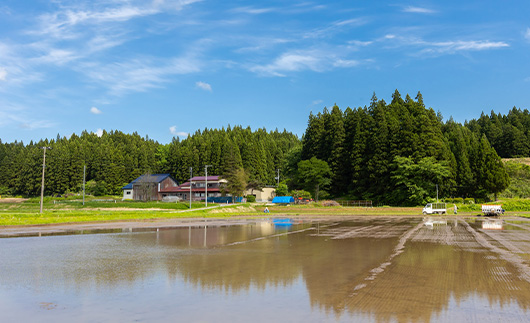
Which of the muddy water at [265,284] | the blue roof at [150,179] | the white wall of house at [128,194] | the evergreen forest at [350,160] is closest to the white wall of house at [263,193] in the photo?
the evergreen forest at [350,160]

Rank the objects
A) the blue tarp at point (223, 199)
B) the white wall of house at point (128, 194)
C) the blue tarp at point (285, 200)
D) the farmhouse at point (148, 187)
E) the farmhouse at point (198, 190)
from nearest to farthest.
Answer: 1. the blue tarp at point (285, 200)
2. the blue tarp at point (223, 199)
3. the farmhouse at point (148, 187)
4. the farmhouse at point (198, 190)
5. the white wall of house at point (128, 194)

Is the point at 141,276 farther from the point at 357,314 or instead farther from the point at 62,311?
the point at 357,314

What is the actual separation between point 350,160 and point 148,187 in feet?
168

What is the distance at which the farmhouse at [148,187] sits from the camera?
312 feet

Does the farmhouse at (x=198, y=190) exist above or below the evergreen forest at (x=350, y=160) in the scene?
below

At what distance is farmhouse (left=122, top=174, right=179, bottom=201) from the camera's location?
95069 mm

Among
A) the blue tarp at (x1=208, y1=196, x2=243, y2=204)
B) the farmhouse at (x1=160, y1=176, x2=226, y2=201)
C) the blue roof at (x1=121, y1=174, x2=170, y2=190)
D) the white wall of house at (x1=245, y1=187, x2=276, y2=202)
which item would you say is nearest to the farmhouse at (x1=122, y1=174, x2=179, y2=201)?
the blue roof at (x1=121, y1=174, x2=170, y2=190)

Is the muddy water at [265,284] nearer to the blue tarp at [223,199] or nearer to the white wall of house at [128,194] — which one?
the blue tarp at [223,199]

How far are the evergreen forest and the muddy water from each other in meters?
58.4

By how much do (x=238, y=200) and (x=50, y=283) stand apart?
80584mm

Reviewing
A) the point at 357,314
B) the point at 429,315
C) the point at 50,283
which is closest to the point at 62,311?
the point at 50,283

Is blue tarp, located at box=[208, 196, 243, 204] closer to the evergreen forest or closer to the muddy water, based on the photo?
the evergreen forest

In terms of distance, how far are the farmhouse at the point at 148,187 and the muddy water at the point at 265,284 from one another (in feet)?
267

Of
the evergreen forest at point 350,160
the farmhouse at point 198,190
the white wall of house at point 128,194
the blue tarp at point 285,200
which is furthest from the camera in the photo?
the white wall of house at point 128,194
